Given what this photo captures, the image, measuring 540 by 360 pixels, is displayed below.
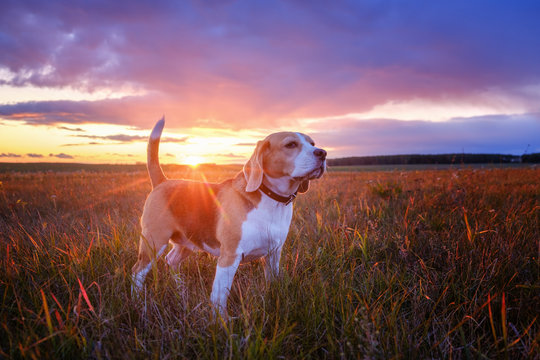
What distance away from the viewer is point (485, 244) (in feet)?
10.3

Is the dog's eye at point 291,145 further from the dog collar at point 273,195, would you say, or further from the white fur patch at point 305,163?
the dog collar at point 273,195

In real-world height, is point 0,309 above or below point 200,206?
below

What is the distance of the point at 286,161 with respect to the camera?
9.36 feet

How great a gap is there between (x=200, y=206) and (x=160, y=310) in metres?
1.15

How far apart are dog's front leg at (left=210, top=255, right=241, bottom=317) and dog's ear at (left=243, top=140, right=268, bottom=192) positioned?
0.73 metres

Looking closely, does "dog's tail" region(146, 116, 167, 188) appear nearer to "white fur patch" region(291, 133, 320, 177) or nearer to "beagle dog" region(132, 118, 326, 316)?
"beagle dog" region(132, 118, 326, 316)

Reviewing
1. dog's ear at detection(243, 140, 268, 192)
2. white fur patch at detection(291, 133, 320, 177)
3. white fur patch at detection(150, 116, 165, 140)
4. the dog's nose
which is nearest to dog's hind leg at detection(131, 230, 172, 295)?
dog's ear at detection(243, 140, 268, 192)

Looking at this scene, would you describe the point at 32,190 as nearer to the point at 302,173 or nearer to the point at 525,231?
the point at 302,173

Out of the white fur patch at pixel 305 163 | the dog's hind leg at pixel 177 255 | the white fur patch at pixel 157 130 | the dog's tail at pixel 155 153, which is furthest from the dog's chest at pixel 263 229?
the white fur patch at pixel 157 130

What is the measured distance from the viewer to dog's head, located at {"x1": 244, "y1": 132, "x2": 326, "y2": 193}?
108 inches

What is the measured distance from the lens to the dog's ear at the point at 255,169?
9.12 feet

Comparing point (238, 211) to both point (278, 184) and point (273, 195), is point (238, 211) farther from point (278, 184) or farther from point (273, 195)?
point (278, 184)

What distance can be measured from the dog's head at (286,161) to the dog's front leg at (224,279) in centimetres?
73

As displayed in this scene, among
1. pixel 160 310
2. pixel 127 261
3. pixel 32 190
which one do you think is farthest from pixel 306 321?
pixel 32 190
